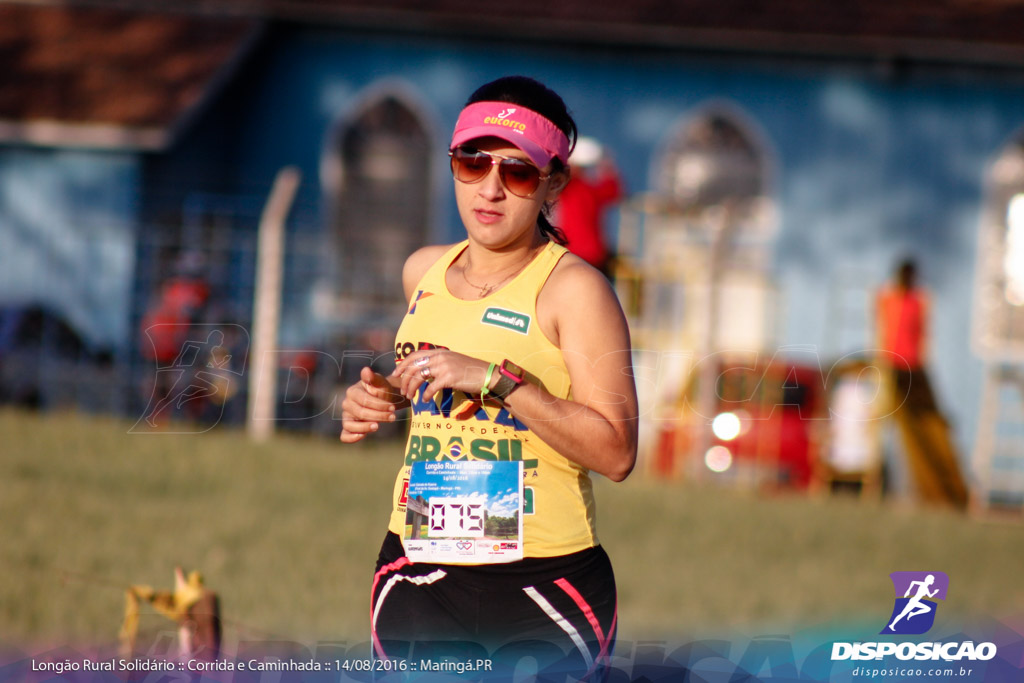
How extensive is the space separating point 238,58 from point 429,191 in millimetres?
3179

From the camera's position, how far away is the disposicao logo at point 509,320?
2.87 meters

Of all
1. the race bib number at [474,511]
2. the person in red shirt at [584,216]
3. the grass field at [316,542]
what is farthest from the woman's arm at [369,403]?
the person in red shirt at [584,216]

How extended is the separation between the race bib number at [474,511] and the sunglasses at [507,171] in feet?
2.14

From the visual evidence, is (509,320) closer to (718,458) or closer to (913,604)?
(913,604)

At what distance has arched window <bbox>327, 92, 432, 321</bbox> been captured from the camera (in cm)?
1769

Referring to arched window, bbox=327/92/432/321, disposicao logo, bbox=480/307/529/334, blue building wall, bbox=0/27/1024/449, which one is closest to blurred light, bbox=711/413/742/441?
blue building wall, bbox=0/27/1024/449

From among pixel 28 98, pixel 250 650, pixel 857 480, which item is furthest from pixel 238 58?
pixel 250 650

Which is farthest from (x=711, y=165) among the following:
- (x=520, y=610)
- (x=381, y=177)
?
(x=520, y=610)

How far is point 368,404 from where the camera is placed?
297 centimetres

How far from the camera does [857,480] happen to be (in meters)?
13.0

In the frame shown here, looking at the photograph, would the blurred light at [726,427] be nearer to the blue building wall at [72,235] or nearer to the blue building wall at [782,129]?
the blue building wall at [782,129]

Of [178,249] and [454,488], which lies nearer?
[454,488]

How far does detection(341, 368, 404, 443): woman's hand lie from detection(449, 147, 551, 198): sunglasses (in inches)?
20.7

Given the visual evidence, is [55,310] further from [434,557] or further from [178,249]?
[434,557]
